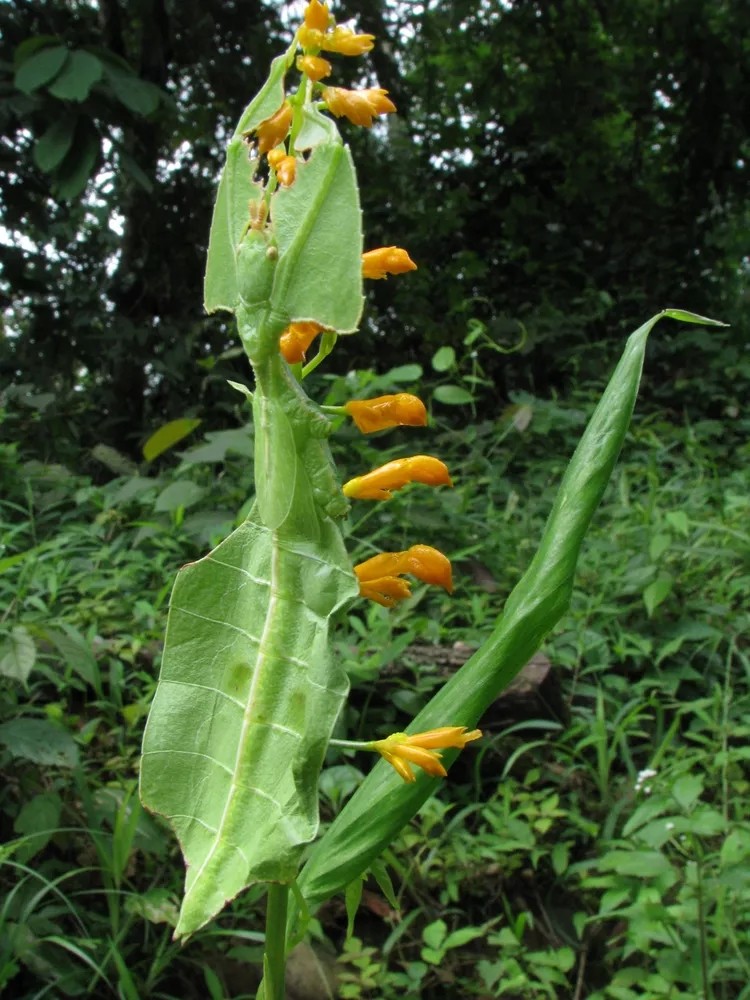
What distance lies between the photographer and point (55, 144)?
7.73ft

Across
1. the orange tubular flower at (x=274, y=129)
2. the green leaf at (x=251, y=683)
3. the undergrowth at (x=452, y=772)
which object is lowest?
the undergrowth at (x=452, y=772)

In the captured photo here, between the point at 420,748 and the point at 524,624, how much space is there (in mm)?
109

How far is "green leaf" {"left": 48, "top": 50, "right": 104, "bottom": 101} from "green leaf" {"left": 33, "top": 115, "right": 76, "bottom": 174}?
126mm

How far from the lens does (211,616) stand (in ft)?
1.80

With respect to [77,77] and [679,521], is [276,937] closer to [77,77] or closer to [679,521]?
[679,521]

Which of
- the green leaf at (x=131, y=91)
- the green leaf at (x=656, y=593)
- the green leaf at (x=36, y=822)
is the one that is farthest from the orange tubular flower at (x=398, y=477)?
the green leaf at (x=131, y=91)

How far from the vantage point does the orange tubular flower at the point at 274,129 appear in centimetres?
58

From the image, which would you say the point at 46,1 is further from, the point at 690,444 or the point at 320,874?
the point at 320,874

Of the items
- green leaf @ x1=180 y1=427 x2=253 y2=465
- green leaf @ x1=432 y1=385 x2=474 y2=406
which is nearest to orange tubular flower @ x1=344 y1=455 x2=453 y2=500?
green leaf @ x1=180 y1=427 x2=253 y2=465

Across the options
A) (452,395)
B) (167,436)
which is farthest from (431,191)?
(167,436)

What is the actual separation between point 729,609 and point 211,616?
1839 mm

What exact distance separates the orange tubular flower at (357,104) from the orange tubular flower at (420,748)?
395 millimetres

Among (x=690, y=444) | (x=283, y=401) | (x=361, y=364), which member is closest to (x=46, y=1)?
(x=361, y=364)

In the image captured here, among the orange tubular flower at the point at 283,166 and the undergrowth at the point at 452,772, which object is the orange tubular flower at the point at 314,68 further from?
the undergrowth at the point at 452,772
